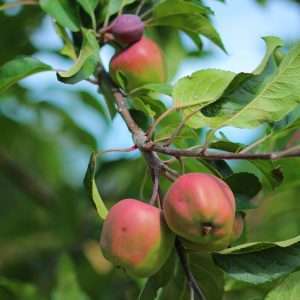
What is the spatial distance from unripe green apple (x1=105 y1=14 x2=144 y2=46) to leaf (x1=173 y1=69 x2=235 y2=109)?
0.83 ft

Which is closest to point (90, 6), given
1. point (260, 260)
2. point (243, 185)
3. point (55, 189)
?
point (243, 185)

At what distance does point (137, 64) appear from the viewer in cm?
147

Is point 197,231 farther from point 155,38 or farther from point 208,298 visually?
point 155,38

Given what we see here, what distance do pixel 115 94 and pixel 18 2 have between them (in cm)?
33

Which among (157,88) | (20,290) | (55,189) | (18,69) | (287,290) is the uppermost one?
(18,69)

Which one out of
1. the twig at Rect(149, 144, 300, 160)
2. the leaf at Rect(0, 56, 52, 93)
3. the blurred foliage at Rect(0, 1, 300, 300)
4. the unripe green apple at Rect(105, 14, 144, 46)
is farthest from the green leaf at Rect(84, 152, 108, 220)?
the blurred foliage at Rect(0, 1, 300, 300)

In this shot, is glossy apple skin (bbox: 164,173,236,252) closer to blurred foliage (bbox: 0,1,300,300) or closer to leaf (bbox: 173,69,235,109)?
leaf (bbox: 173,69,235,109)

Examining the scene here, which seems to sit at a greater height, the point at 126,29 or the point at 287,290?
the point at 126,29

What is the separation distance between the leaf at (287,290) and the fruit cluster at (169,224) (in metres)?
0.15

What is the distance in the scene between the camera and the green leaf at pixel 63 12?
147 centimetres

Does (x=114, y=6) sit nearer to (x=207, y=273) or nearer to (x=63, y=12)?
(x=63, y=12)

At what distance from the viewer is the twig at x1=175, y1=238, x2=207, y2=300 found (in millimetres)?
1166

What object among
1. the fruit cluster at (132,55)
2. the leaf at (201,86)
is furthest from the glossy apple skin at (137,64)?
the leaf at (201,86)

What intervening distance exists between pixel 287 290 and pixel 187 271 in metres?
0.16
